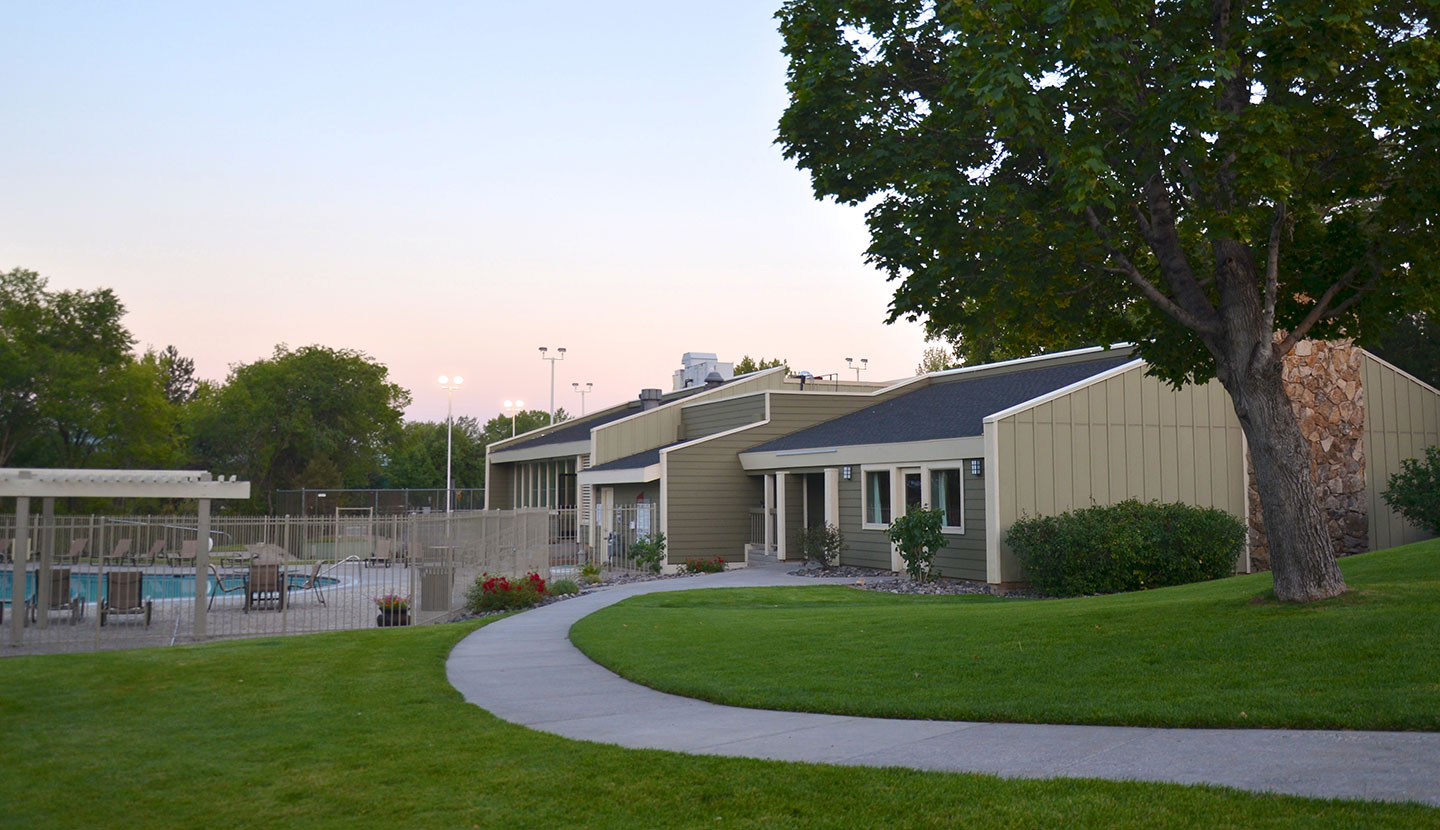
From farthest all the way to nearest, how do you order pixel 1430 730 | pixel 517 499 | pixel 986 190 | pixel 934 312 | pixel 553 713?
pixel 517 499, pixel 934 312, pixel 986 190, pixel 553 713, pixel 1430 730

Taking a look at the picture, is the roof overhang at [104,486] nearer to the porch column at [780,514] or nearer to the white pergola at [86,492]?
the white pergola at [86,492]

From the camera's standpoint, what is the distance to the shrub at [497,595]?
18.6 meters

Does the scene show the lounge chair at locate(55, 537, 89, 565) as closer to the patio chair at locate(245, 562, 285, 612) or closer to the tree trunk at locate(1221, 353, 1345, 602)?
the patio chair at locate(245, 562, 285, 612)

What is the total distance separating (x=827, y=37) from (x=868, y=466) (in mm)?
13057

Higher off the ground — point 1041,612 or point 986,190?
point 986,190

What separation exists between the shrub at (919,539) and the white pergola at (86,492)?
1144 centimetres

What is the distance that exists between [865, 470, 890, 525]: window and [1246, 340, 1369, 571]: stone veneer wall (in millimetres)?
7189

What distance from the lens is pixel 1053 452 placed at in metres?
20.2

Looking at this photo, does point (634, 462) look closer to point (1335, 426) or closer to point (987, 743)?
point (1335, 426)

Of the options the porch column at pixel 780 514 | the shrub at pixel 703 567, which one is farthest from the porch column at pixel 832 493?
the shrub at pixel 703 567

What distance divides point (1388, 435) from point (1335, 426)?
1.87m

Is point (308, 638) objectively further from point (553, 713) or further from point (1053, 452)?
point (1053, 452)

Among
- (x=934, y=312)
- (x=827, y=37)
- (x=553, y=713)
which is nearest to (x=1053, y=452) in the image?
(x=934, y=312)

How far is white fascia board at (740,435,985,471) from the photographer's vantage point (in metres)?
20.7
